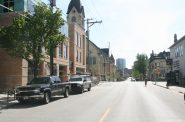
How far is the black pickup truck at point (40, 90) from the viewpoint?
74.7 feet

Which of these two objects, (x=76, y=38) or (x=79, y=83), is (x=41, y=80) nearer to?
(x=79, y=83)

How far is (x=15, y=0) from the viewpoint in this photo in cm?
3825

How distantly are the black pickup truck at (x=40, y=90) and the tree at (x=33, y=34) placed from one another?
10.2 feet

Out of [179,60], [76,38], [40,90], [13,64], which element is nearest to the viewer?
[40,90]

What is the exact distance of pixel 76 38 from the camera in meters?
66.4

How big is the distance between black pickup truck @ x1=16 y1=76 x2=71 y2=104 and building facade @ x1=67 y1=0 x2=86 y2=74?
121 feet

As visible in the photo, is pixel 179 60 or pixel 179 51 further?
pixel 179 60

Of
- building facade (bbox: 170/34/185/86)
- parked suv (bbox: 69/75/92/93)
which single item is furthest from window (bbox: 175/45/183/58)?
parked suv (bbox: 69/75/92/93)

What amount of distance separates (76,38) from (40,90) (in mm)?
43901

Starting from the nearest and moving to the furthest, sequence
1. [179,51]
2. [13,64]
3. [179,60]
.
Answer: [13,64], [179,51], [179,60]

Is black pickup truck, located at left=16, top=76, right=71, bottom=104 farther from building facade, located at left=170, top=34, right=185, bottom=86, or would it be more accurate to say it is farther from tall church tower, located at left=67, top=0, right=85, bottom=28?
tall church tower, located at left=67, top=0, right=85, bottom=28

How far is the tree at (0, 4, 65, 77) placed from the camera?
26.9m

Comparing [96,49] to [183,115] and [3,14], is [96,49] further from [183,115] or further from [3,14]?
[183,115]

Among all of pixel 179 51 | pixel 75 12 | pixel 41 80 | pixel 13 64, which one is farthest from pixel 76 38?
pixel 41 80
